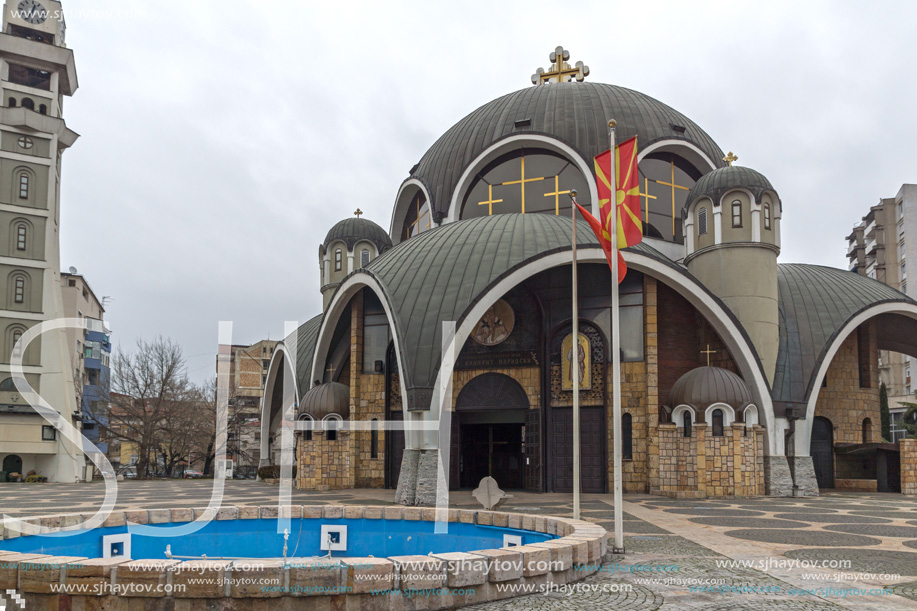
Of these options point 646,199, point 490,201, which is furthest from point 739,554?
point 490,201

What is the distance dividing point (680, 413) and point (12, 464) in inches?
1299

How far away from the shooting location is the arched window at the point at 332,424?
2373cm

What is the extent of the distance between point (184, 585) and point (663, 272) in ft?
57.0

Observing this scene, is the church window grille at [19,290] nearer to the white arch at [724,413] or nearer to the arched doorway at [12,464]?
the arched doorway at [12,464]

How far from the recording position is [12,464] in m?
38.6

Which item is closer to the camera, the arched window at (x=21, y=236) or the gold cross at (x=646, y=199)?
the gold cross at (x=646, y=199)

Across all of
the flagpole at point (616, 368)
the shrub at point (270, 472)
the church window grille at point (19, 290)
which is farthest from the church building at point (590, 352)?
the church window grille at point (19, 290)

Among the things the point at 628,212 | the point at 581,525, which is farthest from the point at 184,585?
the point at 628,212

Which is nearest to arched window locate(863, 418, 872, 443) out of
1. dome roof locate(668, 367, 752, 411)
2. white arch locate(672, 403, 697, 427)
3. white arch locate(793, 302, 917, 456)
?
white arch locate(793, 302, 917, 456)

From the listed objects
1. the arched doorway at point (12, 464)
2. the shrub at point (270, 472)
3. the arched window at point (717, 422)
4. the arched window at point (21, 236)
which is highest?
the arched window at point (21, 236)

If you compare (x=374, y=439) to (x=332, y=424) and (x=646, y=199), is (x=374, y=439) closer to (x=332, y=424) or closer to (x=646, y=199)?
(x=332, y=424)

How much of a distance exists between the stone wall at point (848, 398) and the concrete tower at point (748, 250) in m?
4.24

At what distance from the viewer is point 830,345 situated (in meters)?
23.3

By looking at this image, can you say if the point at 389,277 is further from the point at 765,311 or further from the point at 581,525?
the point at 581,525
